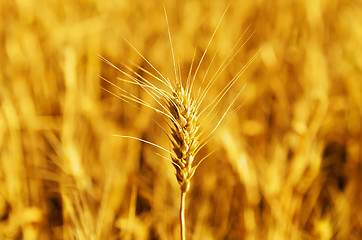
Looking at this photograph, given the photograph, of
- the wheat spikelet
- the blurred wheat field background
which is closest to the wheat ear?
the wheat spikelet

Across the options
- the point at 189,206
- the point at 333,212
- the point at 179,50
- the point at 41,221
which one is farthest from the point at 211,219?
the point at 179,50

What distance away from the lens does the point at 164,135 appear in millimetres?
1448

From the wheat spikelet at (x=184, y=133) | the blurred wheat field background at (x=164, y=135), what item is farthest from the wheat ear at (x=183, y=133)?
the blurred wheat field background at (x=164, y=135)

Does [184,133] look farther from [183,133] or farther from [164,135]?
[164,135]

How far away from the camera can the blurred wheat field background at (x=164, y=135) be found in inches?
43.8

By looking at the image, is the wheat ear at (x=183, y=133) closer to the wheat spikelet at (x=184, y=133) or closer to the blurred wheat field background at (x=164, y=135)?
the wheat spikelet at (x=184, y=133)

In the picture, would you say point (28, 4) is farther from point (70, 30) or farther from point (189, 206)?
point (189, 206)

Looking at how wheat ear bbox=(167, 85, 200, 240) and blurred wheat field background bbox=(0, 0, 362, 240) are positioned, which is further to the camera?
blurred wheat field background bbox=(0, 0, 362, 240)

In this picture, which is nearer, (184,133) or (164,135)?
(184,133)

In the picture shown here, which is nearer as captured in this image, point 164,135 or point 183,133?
point 183,133

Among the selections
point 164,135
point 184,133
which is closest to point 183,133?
point 184,133

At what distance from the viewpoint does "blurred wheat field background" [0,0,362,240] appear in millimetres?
1112

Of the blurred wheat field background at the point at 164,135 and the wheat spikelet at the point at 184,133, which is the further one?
the blurred wheat field background at the point at 164,135

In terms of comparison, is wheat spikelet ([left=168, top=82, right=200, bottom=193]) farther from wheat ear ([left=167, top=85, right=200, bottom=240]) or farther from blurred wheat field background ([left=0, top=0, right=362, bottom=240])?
blurred wheat field background ([left=0, top=0, right=362, bottom=240])
